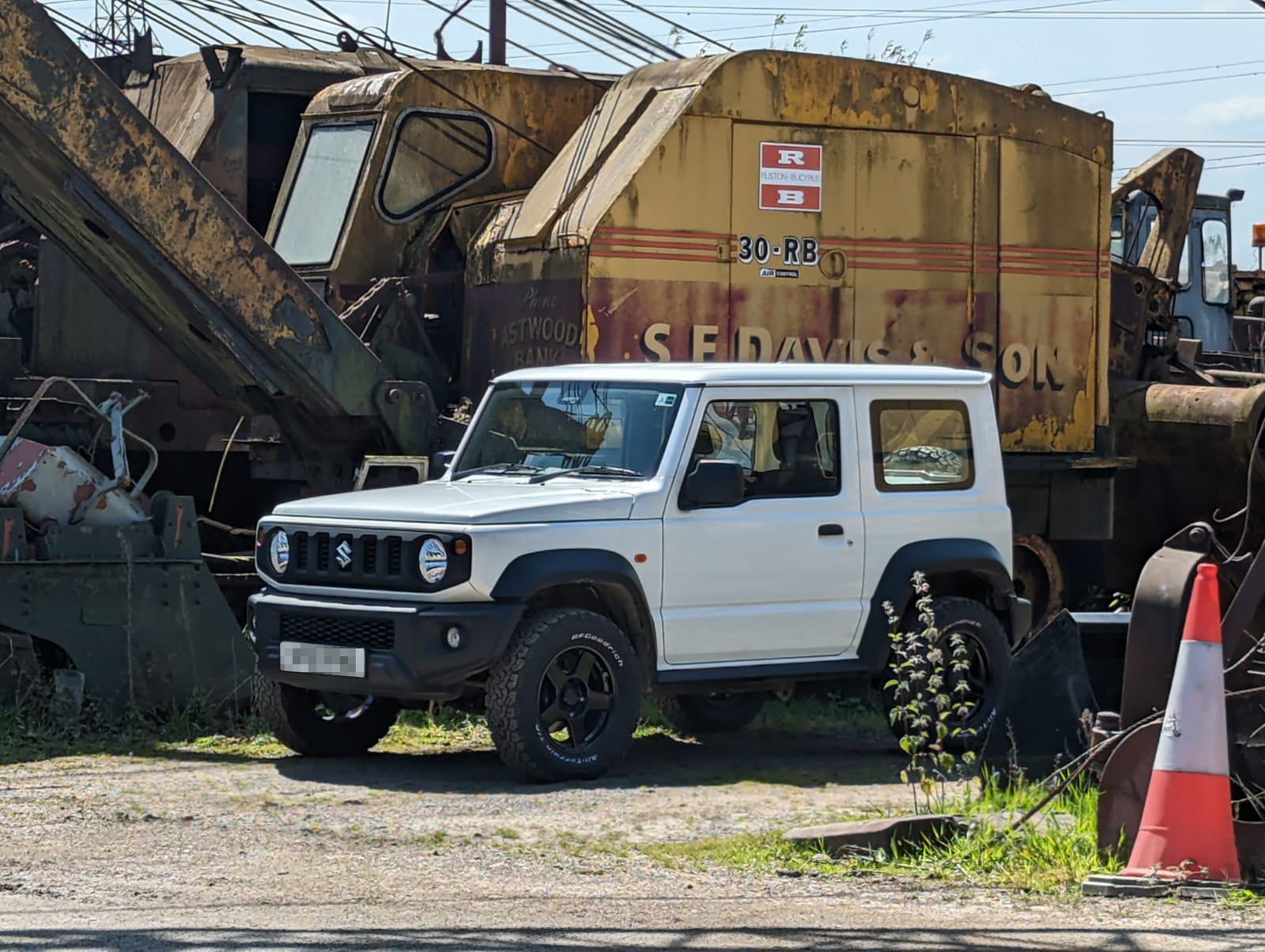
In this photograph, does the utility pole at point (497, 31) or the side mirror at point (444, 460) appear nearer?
the side mirror at point (444, 460)

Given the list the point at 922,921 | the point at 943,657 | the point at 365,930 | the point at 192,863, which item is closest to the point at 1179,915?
the point at 922,921

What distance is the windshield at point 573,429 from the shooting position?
9.06 meters

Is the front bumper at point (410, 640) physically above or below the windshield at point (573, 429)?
below

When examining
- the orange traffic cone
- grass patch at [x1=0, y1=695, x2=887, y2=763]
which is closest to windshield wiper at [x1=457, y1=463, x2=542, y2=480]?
grass patch at [x1=0, y1=695, x2=887, y2=763]

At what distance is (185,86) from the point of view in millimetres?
13477

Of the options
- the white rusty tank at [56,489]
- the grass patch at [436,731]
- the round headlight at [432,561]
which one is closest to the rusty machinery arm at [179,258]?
the white rusty tank at [56,489]

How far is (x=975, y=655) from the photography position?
387 inches

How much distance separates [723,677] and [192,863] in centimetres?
298

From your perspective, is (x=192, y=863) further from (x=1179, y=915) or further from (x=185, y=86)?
(x=185, y=86)

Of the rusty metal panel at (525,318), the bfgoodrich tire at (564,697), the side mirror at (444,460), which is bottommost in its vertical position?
Result: the bfgoodrich tire at (564,697)

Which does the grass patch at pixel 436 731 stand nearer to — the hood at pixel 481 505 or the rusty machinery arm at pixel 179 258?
the hood at pixel 481 505

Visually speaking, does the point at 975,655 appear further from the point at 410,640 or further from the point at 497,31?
the point at 497,31

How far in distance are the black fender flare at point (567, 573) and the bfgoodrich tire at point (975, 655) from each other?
1559mm

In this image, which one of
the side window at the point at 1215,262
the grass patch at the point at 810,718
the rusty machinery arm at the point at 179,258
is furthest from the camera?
the side window at the point at 1215,262
